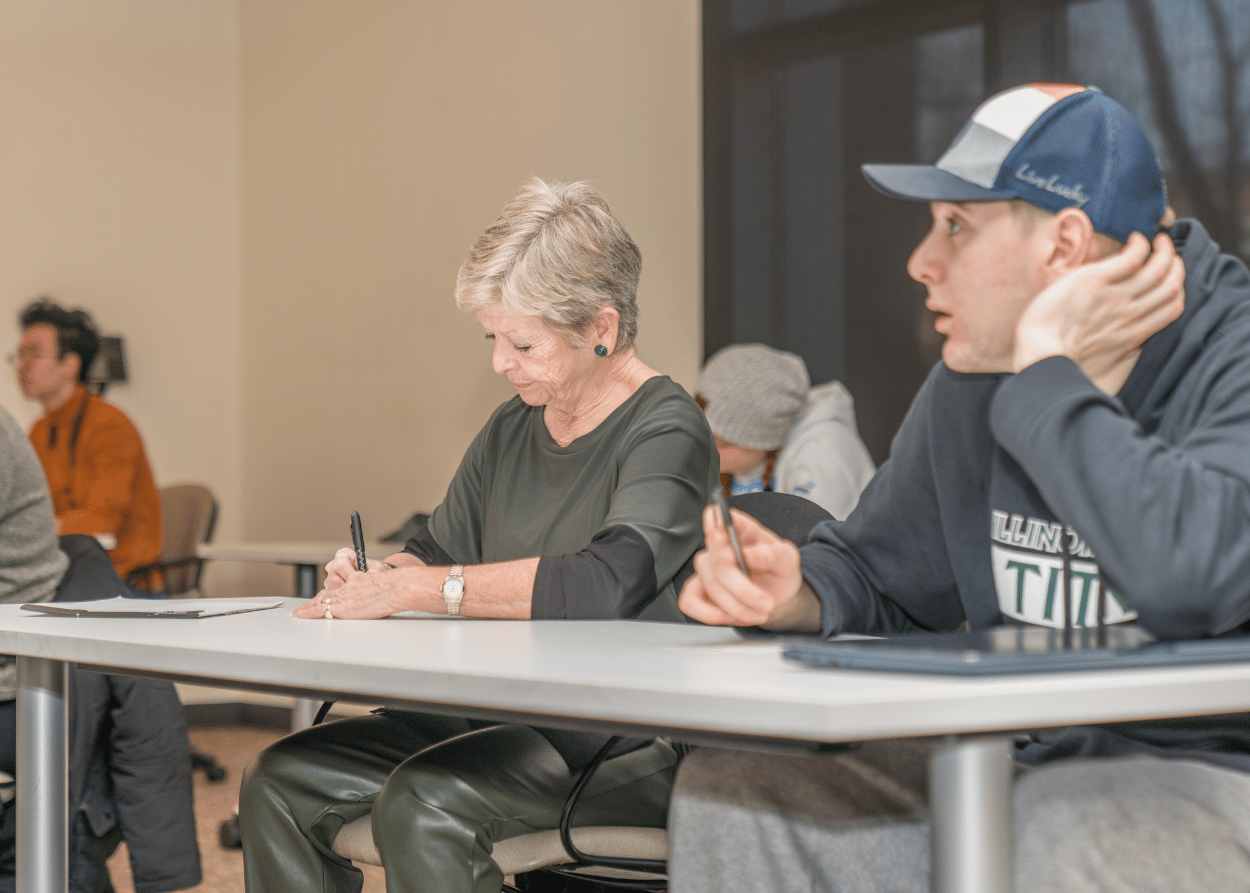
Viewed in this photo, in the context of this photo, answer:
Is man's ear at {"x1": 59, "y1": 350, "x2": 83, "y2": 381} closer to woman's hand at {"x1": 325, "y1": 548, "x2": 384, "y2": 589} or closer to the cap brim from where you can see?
woman's hand at {"x1": 325, "y1": 548, "x2": 384, "y2": 589}

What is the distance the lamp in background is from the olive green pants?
14.3ft

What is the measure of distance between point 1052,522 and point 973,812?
44 cm

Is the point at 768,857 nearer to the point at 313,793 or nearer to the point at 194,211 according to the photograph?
the point at 313,793

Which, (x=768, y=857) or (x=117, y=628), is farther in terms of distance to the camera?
(x=117, y=628)

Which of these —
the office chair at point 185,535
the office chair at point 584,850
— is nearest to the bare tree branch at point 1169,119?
the office chair at point 584,850

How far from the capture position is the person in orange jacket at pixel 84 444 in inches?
154

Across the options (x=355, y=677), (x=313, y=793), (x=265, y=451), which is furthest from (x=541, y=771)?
(x=265, y=451)

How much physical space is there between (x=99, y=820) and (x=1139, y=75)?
120 inches

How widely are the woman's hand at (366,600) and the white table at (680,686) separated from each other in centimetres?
12

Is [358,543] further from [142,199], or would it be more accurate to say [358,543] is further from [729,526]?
[142,199]

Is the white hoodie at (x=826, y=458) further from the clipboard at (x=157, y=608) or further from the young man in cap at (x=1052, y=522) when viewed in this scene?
the young man in cap at (x=1052, y=522)

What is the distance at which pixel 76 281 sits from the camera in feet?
17.4

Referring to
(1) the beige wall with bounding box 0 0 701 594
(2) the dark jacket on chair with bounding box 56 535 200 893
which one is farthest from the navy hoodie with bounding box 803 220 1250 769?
(1) the beige wall with bounding box 0 0 701 594

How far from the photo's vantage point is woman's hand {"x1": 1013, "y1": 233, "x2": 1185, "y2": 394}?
3.30 feet
